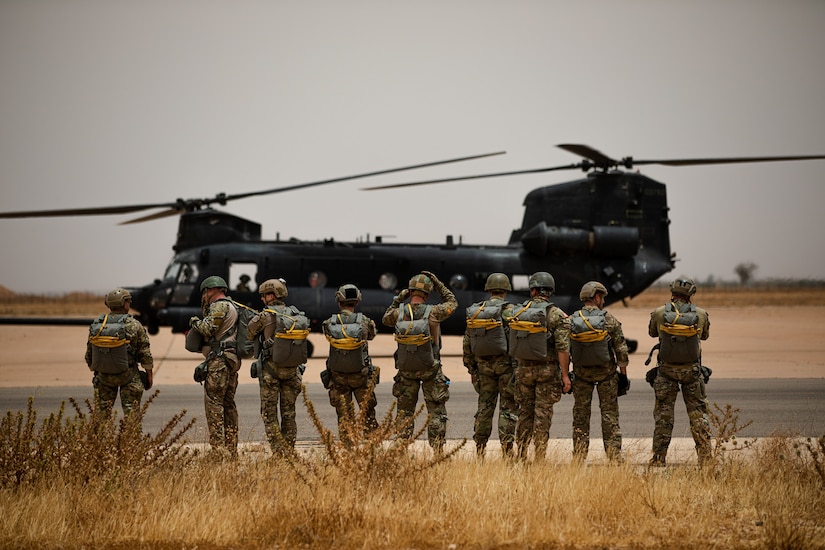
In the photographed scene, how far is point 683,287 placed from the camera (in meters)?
8.79

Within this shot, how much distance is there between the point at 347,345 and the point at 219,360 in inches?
54.1

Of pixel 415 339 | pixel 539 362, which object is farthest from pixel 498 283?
pixel 415 339

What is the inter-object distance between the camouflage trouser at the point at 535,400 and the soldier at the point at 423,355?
2.61 ft

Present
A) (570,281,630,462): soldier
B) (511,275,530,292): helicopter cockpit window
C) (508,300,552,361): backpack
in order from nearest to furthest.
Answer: (508,300,552,361): backpack, (570,281,630,462): soldier, (511,275,530,292): helicopter cockpit window

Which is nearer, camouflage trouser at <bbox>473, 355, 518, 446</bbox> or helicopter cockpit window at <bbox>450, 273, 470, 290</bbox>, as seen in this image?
camouflage trouser at <bbox>473, 355, 518, 446</bbox>

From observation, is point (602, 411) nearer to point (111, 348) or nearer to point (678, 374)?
point (678, 374)

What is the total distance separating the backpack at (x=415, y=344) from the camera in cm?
884

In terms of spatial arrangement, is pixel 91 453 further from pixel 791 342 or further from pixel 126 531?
pixel 791 342

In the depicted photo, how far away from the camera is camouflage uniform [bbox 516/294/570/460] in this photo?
8.60 metres

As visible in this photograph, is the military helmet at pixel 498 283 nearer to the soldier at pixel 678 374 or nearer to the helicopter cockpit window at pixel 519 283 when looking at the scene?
the soldier at pixel 678 374

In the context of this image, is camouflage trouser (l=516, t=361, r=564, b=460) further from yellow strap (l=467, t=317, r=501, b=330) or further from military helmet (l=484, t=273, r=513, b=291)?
military helmet (l=484, t=273, r=513, b=291)

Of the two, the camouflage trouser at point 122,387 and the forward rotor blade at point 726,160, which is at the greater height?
the forward rotor blade at point 726,160

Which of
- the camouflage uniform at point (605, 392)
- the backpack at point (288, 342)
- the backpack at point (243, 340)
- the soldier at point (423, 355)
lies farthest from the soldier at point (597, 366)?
the backpack at point (243, 340)

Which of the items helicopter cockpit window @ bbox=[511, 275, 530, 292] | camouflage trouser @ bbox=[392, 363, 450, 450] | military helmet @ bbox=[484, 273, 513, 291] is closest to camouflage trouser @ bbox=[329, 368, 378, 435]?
camouflage trouser @ bbox=[392, 363, 450, 450]
